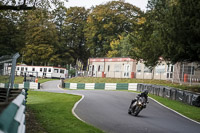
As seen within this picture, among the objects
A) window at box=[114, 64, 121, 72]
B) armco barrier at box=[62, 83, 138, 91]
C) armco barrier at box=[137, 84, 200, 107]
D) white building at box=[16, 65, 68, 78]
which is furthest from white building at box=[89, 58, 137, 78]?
armco barrier at box=[137, 84, 200, 107]

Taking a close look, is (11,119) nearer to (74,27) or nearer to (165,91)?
(165,91)

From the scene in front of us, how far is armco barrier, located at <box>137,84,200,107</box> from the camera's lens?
21.2m

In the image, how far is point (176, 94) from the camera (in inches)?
952

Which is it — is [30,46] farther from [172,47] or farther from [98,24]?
[172,47]

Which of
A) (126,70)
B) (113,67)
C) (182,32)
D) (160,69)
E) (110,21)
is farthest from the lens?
(110,21)

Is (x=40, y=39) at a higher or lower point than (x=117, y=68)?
higher

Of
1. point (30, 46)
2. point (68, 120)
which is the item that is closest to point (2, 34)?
point (30, 46)

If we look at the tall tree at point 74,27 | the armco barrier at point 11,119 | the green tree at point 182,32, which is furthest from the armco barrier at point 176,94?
the tall tree at point 74,27

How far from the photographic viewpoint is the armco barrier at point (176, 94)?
2123 centimetres

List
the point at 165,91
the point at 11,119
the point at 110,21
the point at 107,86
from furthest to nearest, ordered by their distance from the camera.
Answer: the point at 110,21 → the point at 107,86 → the point at 165,91 → the point at 11,119

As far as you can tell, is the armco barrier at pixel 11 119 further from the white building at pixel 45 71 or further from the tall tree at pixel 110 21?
the white building at pixel 45 71

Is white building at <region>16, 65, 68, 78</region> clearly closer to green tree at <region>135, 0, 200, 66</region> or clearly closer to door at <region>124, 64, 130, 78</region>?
door at <region>124, 64, 130, 78</region>

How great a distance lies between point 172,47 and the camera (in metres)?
23.4

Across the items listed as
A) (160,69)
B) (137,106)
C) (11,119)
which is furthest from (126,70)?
(11,119)
